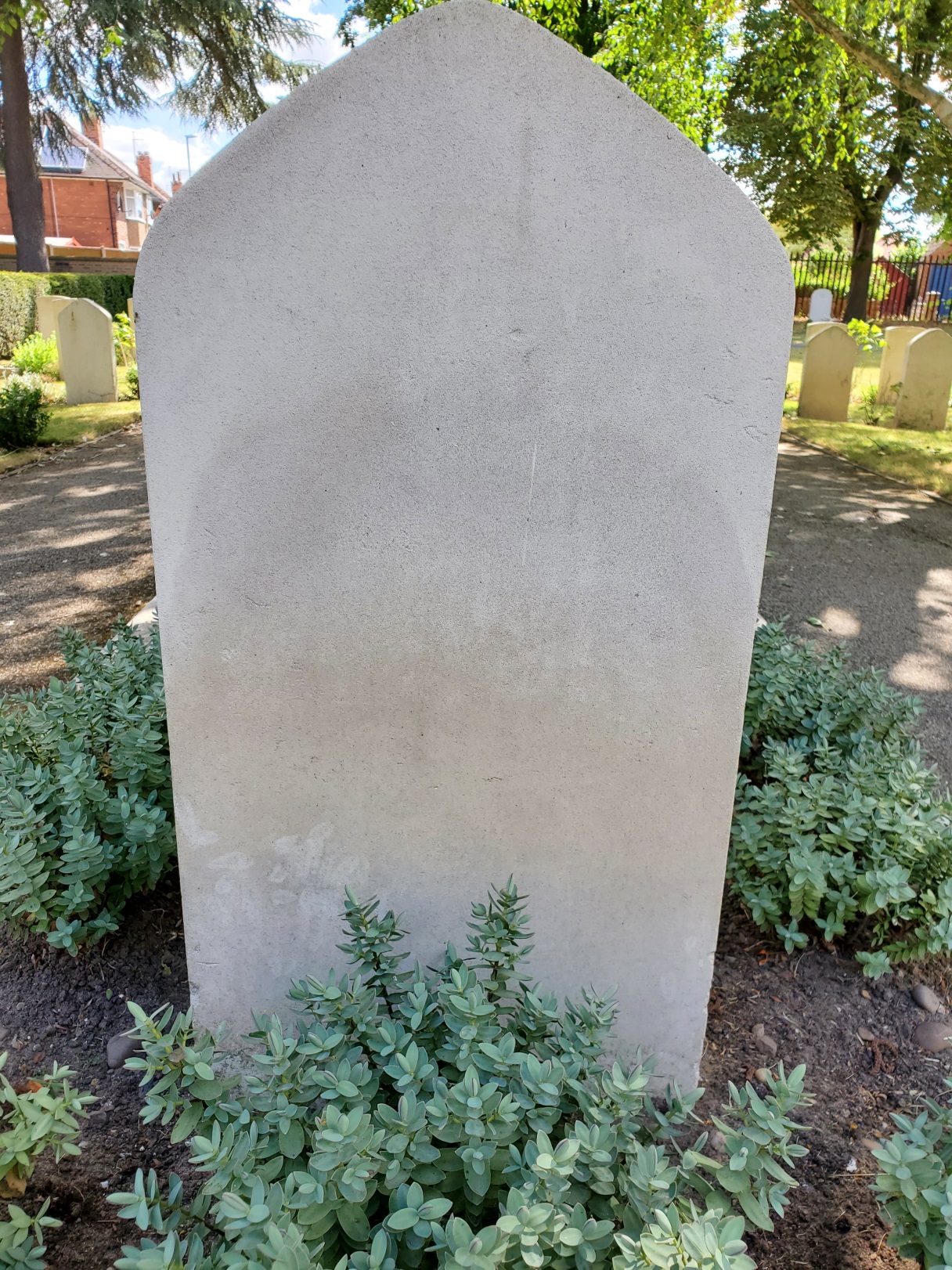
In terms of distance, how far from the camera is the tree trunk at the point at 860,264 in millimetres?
26922

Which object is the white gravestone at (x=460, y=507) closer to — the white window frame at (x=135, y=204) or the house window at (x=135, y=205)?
the white window frame at (x=135, y=204)

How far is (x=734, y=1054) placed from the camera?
2.40m

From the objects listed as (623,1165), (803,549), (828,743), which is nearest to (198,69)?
(803,549)

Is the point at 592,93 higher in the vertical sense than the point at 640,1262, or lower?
higher

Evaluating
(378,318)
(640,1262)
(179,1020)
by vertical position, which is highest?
(378,318)

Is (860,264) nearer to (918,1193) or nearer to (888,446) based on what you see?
(888,446)

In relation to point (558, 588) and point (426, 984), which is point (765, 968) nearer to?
point (426, 984)

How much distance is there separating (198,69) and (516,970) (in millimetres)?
23811

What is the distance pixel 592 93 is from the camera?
64.9 inches

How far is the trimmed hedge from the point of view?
16.7 metres

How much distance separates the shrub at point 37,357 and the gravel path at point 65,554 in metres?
4.94

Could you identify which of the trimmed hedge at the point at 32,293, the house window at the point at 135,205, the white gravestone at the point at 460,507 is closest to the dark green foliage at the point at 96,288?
the trimmed hedge at the point at 32,293

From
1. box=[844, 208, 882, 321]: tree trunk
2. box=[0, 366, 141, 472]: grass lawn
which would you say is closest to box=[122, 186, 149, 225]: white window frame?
box=[844, 208, 882, 321]: tree trunk

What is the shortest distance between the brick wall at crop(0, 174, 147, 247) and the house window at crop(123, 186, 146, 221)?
5951 millimetres
